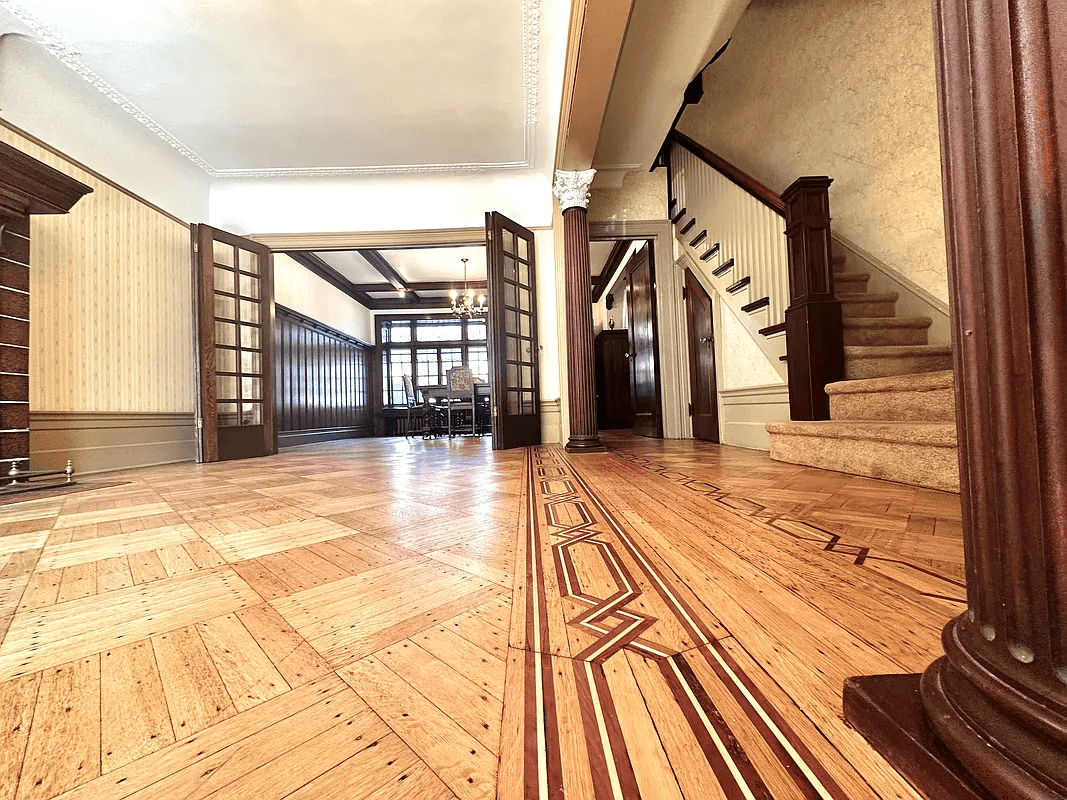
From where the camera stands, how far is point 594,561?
0.96 metres

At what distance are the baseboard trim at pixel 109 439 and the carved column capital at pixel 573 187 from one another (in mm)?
3716

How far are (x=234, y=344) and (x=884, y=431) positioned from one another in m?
4.78

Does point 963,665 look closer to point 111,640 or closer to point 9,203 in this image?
point 111,640

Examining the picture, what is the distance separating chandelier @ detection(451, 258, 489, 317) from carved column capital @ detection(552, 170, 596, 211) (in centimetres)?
406

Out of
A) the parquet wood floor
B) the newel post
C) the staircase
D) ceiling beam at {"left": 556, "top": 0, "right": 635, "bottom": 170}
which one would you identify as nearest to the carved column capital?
ceiling beam at {"left": 556, "top": 0, "right": 635, "bottom": 170}

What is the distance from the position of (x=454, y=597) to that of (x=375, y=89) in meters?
3.73

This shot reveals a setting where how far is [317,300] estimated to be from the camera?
23.9 ft

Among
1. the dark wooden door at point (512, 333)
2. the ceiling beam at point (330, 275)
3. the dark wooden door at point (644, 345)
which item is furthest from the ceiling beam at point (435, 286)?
the dark wooden door at point (512, 333)

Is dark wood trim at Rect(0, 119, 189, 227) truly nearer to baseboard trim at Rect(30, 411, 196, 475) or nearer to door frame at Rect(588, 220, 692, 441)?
baseboard trim at Rect(30, 411, 196, 475)

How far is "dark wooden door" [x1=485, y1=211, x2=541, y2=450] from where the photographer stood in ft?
13.5

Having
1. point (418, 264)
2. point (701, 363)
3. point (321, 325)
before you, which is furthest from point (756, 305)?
point (321, 325)

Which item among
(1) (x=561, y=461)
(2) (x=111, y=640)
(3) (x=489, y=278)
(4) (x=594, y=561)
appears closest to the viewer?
(2) (x=111, y=640)

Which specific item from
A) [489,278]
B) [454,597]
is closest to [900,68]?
[489,278]

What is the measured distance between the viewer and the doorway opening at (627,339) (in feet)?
16.6
